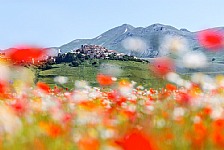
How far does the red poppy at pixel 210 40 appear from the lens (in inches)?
119

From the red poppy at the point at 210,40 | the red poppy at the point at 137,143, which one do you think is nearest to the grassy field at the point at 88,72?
the red poppy at the point at 210,40

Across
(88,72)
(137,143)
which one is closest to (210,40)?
(137,143)

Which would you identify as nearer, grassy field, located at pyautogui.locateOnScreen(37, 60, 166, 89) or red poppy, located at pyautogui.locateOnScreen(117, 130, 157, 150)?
red poppy, located at pyautogui.locateOnScreen(117, 130, 157, 150)

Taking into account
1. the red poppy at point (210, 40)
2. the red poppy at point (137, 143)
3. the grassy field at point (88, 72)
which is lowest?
the grassy field at point (88, 72)

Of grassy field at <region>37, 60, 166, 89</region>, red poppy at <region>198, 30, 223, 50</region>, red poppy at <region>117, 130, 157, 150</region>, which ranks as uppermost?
red poppy at <region>198, 30, 223, 50</region>

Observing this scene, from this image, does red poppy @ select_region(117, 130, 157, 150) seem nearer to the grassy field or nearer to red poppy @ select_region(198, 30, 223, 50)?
red poppy @ select_region(198, 30, 223, 50)

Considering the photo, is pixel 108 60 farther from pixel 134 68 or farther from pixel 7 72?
pixel 7 72

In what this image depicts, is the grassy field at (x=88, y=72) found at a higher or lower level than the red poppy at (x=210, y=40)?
lower

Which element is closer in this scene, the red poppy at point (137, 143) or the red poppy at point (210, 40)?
the red poppy at point (137, 143)

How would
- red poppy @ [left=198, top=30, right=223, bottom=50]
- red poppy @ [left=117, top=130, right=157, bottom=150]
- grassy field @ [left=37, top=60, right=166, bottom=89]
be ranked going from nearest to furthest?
red poppy @ [left=117, top=130, right=157, bottom=150] → red poppy @ [left=198, top=30, right=223, bottom=50] → grassy field @ [left=37, top=60, right=166, bottom=89]

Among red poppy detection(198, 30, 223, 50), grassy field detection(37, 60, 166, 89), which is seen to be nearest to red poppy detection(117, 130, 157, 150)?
red poppy detection(198, 30, 223, 50)

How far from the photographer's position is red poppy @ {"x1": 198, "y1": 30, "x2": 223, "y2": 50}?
3.03 metres

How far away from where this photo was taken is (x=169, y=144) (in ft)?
8.42

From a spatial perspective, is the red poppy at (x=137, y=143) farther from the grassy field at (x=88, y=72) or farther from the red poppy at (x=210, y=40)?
the grassy field at (x=88, y=72)
